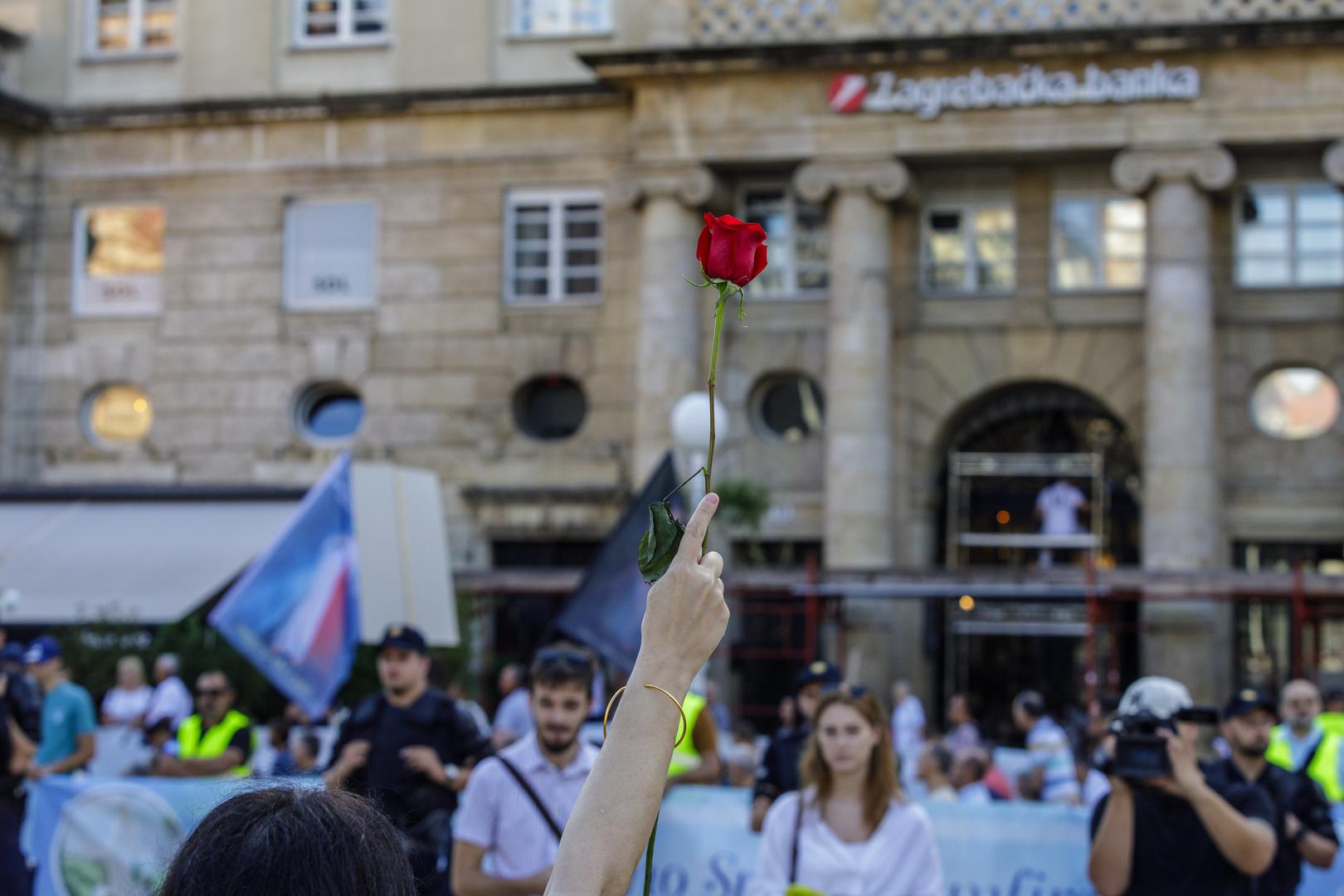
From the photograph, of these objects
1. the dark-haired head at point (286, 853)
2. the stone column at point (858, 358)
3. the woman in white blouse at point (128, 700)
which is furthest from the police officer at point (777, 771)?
the stone column at point (858, 358)

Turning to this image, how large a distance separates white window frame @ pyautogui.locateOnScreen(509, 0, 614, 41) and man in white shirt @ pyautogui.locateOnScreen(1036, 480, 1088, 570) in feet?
30.1

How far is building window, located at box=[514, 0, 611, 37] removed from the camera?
26703 millimetres

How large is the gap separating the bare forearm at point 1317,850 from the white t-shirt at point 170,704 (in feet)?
38.0

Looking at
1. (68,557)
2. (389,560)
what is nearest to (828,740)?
(389,560)

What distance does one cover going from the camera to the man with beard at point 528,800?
6.92 meters

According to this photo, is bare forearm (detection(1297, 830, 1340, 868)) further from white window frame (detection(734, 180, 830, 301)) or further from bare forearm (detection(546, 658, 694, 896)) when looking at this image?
white window frame (detection(734, 180, 830, 301))

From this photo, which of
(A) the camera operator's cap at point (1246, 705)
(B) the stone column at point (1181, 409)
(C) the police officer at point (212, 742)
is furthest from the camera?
(B) the stone column at point (1181, 409)

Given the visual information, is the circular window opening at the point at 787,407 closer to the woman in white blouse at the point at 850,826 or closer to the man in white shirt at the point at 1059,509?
the man in white shirt at the point at 1059,509

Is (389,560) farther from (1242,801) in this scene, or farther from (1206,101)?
(1206,101)

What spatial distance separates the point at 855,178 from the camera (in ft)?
80.5

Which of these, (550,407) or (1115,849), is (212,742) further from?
(550,407)

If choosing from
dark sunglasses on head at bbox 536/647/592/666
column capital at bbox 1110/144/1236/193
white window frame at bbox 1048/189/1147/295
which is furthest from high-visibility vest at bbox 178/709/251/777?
white window frame at bbox 1048/189/1147/295

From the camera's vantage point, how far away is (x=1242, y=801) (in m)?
6.66

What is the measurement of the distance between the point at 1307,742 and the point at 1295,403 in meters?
14.2
